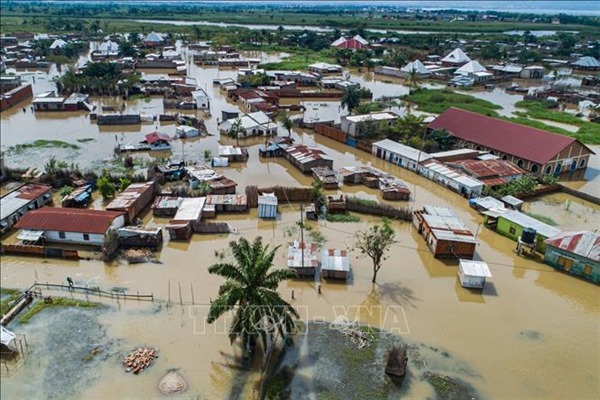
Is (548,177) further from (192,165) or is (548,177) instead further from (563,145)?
(192,165)

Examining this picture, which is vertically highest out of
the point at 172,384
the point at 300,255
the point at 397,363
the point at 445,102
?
the point at 445,102

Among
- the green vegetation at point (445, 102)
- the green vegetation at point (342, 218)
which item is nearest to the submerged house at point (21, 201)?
the green vegetation at point (342, 218)

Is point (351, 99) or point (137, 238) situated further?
point (351, 99)

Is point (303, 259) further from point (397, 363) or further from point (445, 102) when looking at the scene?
point (445, 102)

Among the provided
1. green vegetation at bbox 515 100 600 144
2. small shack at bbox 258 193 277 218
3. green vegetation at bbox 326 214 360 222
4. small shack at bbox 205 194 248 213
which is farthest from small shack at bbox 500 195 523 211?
green vegetation at bbox 515 100 600 144

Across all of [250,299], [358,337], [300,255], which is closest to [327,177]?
[300,255]

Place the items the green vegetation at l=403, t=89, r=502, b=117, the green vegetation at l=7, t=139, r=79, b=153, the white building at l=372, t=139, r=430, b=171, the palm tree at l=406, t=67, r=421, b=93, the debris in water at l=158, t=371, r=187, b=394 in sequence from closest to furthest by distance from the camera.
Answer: the debris in water at l=158, t=371, r=187, b=394, the white building at l=372, t=139, r=430, b=171, the green vegetation at l=7, t=139, r=79, b=153, the green vegetation at l=403, t=89, r=502, b=117, the palm tree at l=406, t=67, r=421, b=93

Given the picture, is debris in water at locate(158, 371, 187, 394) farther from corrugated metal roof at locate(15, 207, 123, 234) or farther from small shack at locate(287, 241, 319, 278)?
corrugated metal roof at locate(15, 207, 123, 234)
